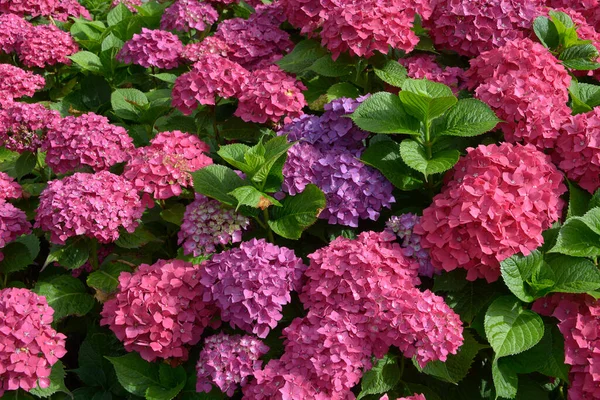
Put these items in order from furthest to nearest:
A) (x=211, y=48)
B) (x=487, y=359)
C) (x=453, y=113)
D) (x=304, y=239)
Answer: (x=211, y=48) → (x=304, y=239) → (x=453, y=113) → (x=487, y=359)

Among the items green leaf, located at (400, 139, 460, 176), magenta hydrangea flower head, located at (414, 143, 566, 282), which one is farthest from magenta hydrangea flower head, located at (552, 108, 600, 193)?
green leaf, located at (400, 139, 460, 176)

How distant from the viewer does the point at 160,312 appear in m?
2.80

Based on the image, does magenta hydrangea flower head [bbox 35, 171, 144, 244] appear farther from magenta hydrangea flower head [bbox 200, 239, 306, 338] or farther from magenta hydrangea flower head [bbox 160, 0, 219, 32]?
magenta hydrangea flower head [bbox 160, 0, 219, 32]

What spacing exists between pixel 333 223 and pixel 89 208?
1.10m

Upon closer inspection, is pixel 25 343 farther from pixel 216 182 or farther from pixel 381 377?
pixel 381 377

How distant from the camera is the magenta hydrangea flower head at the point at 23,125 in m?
3.66

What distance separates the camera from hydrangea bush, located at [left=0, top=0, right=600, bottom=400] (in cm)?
269

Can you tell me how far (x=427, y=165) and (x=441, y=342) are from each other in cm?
86

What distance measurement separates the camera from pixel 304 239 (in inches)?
134

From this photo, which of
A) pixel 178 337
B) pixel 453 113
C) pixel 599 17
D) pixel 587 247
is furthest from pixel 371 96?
pixel 599 17

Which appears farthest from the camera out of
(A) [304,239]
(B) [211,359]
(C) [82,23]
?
(C) [82,23]

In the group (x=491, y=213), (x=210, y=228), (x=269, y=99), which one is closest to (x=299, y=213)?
(x=210, y=228)

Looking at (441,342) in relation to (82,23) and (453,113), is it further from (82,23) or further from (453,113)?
(82,23)

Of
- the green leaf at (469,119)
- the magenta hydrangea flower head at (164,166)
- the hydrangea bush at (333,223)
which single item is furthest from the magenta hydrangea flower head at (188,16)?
the green leaf at (469,119)
